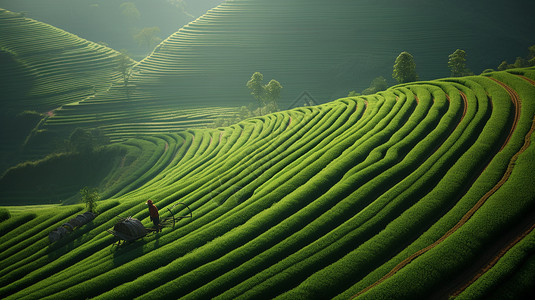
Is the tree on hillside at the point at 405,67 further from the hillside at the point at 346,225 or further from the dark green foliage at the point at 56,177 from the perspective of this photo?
the dark green foliage at the point at 56,177

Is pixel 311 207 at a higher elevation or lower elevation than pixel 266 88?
lower

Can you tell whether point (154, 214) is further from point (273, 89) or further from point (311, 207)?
point (273, 89)

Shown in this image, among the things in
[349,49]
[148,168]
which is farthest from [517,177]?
[349,49]

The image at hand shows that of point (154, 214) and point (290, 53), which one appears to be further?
point (290, 53)

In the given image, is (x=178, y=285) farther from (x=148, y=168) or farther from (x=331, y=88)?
(x=331, y=88)

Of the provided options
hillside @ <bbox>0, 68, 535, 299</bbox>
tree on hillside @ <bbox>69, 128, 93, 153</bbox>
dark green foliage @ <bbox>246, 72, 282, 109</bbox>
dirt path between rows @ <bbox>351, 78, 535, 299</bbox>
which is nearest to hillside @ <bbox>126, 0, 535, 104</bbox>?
dark green foliage @ <bbox>246, 72, 282, 109</bbox>

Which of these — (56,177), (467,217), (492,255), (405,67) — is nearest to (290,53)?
(405,67)

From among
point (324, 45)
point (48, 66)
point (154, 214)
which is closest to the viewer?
point (154, 214)
